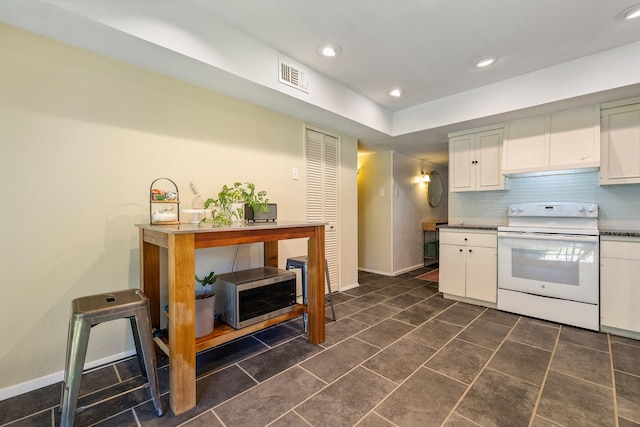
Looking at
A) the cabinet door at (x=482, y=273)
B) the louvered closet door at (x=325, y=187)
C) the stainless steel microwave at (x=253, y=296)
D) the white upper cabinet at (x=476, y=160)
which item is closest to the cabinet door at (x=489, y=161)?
the white upper cabinet at (x=476, y=160)

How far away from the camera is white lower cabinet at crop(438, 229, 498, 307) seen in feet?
9.86

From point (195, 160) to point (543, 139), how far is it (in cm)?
346

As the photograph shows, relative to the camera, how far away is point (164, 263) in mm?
2113

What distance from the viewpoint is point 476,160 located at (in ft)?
11.2

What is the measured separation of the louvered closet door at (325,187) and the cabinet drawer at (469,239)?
53.4 inches

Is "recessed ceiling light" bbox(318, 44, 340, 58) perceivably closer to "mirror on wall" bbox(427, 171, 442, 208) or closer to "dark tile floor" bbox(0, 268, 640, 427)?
"dark tile floor" bbox(0, 268, 640, 427)

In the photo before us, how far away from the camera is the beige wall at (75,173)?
1593 millimetres

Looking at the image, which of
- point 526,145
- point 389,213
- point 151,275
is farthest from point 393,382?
point 389,213

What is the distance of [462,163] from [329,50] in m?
2.28

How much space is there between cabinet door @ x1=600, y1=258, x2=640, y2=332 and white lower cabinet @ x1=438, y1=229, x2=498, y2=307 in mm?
814

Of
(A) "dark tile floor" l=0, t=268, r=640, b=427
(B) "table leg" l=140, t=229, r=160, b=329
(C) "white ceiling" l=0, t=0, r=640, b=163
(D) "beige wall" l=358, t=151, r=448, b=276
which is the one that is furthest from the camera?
(D) "beige wall" l=358, t=151, r=448, b=276

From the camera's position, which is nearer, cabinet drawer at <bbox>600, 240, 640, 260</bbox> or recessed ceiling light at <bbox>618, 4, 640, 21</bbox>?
recessed ceiling light at <bbox>618, 4, 640, 21</bbox>

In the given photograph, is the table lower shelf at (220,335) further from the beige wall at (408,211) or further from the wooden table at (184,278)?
the beige wall at (408,211)

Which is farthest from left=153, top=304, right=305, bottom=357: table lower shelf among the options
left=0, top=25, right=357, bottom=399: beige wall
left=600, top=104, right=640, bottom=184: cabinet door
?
left=600, top=104, right=640, bottom=184: cabinet door
